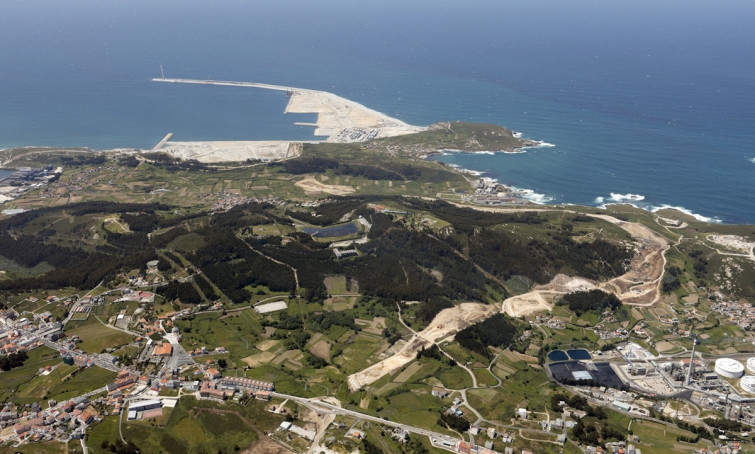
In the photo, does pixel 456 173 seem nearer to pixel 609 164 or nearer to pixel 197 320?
pixel 609 164

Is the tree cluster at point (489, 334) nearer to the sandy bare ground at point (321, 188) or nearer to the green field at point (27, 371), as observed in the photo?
the green field at point (27, 371)

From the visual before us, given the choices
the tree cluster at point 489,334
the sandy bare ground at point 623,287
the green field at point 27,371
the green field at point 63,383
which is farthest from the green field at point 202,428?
the sandy bare ground at point 623,287

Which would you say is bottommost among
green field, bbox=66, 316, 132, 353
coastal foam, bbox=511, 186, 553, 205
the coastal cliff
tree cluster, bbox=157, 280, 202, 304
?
green field, bbox=66, 316, 132, 353

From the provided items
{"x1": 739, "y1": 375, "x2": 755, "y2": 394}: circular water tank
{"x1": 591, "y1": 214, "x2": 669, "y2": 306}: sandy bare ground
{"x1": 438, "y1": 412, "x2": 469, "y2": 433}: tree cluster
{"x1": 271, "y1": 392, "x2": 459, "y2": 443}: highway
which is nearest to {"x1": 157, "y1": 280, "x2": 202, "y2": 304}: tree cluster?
{"x1": 271, "y1": 392, "x2": 459, "y2": 443}: highway

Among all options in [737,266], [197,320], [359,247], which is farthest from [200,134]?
[737,266]

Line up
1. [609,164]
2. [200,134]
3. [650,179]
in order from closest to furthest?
[650,179] → [609,164] → [200,134]

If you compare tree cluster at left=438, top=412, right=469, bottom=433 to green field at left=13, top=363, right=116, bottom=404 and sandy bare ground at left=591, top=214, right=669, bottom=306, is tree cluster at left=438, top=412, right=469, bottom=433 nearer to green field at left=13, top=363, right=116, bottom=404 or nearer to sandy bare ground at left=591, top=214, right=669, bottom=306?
green field at left=13, top=363, right=116, bottom=404

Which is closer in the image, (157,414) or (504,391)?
(157,414)
